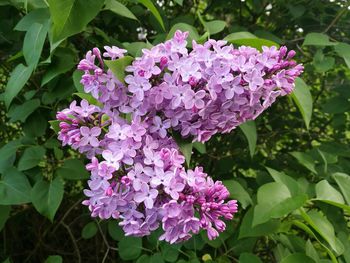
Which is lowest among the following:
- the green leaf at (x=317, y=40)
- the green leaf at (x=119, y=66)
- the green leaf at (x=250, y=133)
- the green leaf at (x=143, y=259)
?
the green leaf at (x=143, y=259)

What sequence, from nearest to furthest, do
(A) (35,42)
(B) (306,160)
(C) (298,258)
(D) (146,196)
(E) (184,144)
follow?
(D) (146,196) < (E) (184,144) < (A) (35,42) < (C) (298,258) < (B) (306,160)

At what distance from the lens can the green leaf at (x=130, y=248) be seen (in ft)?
4.66

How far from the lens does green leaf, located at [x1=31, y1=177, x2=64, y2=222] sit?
1.27 metres

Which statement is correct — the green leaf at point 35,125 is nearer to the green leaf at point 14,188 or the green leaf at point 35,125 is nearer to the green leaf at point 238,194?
the green leaf at point 14,188

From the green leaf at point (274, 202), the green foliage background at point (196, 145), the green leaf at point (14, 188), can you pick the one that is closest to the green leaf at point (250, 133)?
the green foliage background at point (196, 145)

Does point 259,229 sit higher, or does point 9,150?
point 259,229

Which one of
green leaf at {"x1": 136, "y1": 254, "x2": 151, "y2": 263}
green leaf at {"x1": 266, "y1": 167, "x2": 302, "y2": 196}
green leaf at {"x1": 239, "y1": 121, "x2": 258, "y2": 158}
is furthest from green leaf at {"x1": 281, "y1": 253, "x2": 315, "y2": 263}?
green leaf at {"x1": 136, "y1": 254, "x2": 151, "y2": 263}

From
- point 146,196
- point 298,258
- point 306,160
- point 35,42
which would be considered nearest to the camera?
point 146,196

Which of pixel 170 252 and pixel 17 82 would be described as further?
pixel 170 252

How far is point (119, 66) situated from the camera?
34.9 inches

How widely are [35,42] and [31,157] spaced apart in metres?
0.35

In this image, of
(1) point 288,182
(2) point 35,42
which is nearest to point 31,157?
(2) point 35,42

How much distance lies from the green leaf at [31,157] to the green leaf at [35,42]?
295 mm

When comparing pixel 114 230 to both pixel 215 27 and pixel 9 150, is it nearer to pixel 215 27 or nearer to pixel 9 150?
pixel 9 150
